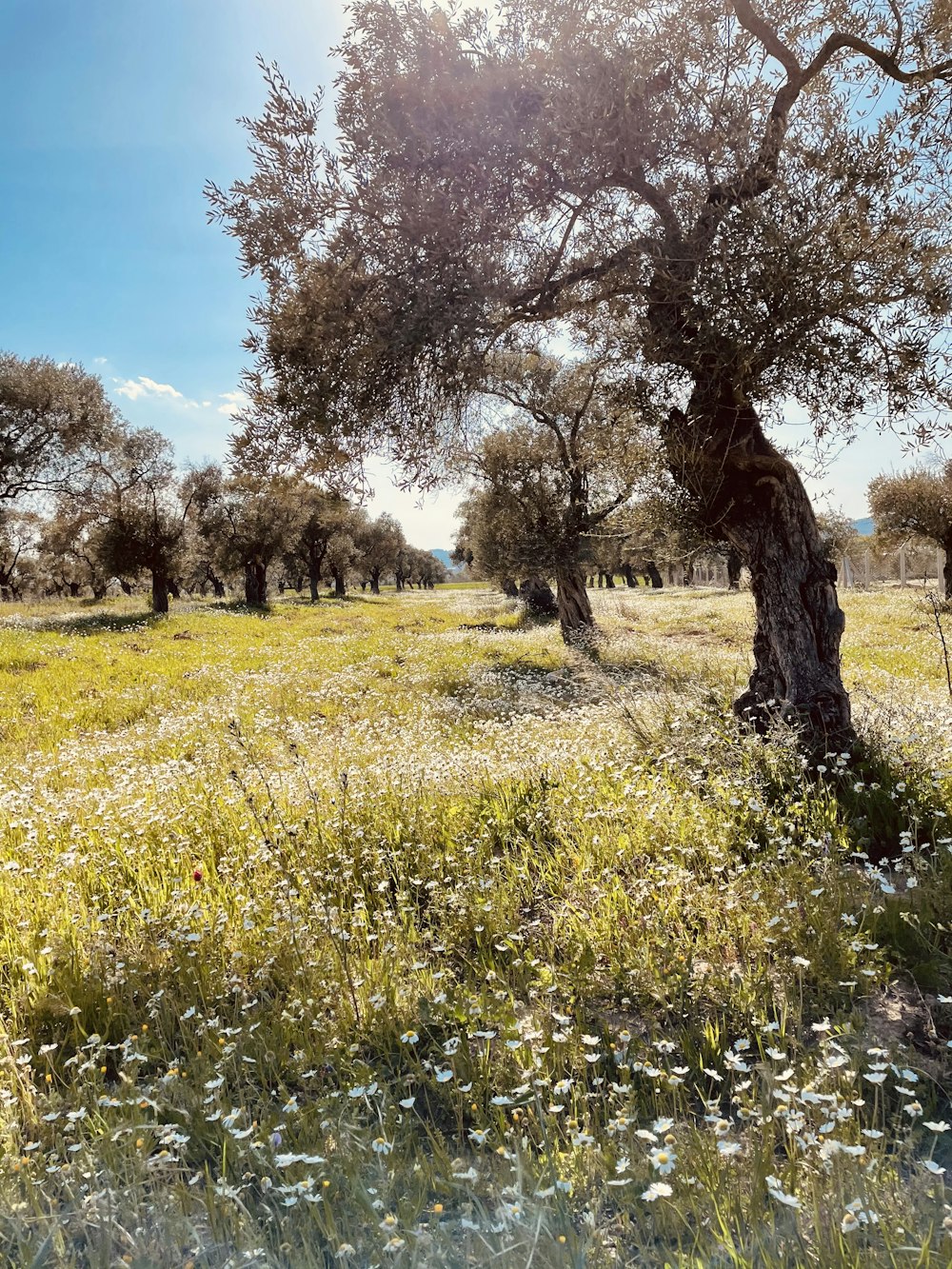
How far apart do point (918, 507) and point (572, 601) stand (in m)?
22.0

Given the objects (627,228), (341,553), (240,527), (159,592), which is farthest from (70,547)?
(627,228)

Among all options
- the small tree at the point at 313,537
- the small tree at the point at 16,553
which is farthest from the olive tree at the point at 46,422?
the small tree at the point at 313,537

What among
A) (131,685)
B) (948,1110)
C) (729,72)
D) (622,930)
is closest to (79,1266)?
(622,930)

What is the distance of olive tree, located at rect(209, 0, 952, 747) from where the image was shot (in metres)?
7.17

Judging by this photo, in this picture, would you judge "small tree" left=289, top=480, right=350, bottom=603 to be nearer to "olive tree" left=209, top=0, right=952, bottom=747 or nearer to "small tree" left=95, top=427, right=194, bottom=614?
"small tree" left=95, top=427, right=194, bottom=614

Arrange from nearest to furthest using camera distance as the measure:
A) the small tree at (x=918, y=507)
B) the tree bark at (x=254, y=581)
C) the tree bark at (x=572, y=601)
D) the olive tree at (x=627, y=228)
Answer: the olive tree at (x=627, y=228), the tree bark at (x=572, y=601), the small tree at (x=918, y=507), the tree bark at (x=254, y=581)

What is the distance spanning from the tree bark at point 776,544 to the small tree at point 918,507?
1228 inches

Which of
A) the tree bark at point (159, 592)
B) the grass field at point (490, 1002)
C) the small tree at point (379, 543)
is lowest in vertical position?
the grass field at point (490, 1002)

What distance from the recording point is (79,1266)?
261cm

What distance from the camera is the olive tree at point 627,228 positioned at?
282 inches

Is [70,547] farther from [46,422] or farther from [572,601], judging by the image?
[572,601]

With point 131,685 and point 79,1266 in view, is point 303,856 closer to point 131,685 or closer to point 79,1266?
point 79,1266

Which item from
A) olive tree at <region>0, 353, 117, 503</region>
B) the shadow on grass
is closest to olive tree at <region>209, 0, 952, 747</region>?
the shadow on grass

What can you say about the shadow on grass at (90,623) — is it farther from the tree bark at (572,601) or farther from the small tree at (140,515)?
the tree bark at (572,601)
